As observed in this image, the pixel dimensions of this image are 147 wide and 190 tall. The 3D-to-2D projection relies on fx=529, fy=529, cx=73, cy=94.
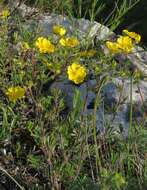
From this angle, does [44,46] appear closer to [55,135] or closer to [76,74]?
[76,74]

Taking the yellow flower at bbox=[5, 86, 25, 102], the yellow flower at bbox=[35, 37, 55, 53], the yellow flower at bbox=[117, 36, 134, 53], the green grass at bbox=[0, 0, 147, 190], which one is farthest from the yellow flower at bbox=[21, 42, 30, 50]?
the yellow flower at bbox=[117, 36, 134, 53]

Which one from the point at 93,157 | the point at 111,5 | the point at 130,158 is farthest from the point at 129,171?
the point at 111,5

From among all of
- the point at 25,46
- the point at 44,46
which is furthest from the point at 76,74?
the point at 25,46

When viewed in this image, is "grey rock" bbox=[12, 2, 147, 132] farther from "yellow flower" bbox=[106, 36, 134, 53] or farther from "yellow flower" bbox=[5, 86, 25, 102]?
"yellow flower" bbox=[5, 86, 25, 102]

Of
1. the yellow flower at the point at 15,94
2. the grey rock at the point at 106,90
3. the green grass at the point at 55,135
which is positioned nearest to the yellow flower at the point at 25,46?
the green grass at the point at 55,135

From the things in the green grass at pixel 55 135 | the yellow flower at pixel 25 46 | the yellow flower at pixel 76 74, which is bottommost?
the green grass at pixel 55 135

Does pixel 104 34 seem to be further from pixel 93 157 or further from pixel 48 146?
pixel 48 146

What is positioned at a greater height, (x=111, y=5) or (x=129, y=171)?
(x=111, y=5)

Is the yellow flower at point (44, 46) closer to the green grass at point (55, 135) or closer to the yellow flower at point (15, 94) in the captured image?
the green grass at point (55, 135)
